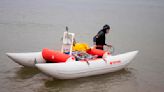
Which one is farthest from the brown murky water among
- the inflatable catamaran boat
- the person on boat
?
the person on boat

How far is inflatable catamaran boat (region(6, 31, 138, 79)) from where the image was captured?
8.10 metres

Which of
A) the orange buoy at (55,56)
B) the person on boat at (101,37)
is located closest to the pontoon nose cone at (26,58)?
the orange buoy at (55,56)

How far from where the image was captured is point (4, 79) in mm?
8594

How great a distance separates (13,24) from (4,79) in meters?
10.8

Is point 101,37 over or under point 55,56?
over

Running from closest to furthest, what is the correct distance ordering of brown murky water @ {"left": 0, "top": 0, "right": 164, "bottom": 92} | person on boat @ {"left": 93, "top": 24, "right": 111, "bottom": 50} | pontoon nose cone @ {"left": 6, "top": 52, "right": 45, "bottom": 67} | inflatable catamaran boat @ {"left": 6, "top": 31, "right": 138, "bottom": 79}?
inflatable catamaran boat @ {"left": 6, "top": 31, "right": 138, "bottom": 79}
brown murky water @ {"left": 0, "top": 0, "right": 164, "bottom": 92}
pontoon nose cone @ {"left": 6, "top": 52, "right": 45, "bottom": 67}
person on boat @ {"left": 93, "top": 24, "right": 111, "bottom": 50}

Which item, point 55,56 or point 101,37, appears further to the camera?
point 101,37

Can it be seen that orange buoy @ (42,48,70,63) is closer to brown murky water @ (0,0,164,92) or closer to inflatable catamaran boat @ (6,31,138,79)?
inflatable catamaran boat @ (6,31,138,79)

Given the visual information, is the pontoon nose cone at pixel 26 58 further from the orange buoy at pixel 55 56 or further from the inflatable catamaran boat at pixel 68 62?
the orange buoy at pixel 55 56

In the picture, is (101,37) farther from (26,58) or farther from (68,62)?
(26,58)

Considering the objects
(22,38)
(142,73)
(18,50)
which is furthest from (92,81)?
(22,38)

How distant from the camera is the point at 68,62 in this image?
27.3 feet

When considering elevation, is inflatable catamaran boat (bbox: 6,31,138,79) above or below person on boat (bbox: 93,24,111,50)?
below

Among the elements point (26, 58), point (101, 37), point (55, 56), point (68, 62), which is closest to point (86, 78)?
point (68, 62)
